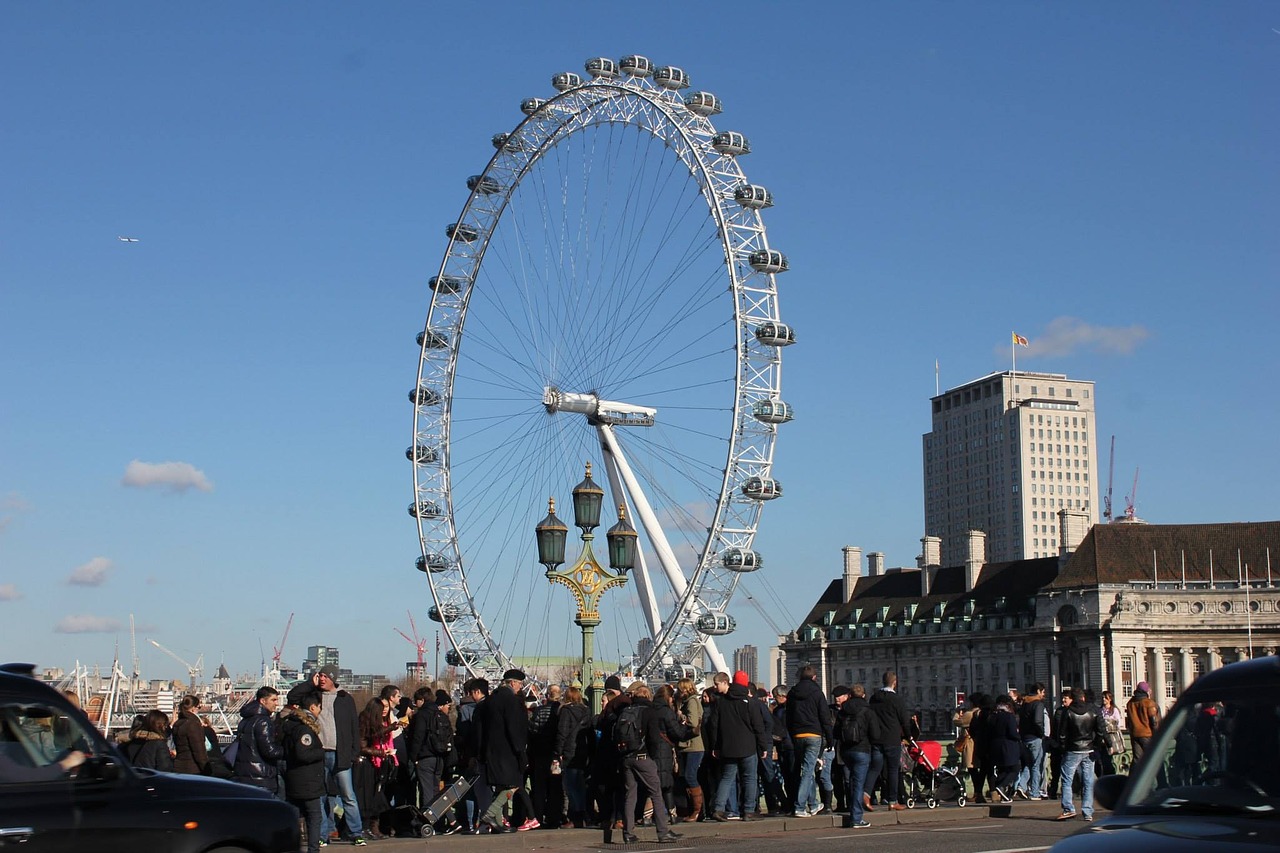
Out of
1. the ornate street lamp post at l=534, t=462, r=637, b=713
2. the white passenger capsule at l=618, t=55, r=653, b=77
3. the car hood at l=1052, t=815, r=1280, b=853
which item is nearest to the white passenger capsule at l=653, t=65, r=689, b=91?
the white passenger capsule at l=618, t=55, r=653, b=77

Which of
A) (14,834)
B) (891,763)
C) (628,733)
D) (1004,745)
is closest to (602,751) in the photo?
(628,733)

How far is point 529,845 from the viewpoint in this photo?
76.1 ft

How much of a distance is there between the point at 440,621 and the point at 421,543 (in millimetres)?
3309

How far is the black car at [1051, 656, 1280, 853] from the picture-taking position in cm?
830

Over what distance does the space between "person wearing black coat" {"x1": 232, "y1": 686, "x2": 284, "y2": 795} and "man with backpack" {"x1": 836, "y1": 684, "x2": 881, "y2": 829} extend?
9.18m

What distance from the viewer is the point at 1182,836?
325 inches

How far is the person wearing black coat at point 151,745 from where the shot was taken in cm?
2047

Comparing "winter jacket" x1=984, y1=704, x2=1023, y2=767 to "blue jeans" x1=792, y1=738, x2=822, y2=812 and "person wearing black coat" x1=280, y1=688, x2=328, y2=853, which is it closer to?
"blue jeans" x1=792, y1=738, x2=822, y2=812

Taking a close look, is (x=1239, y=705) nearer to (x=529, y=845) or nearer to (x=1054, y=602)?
(x=529, y=845)

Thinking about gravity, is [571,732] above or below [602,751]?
above

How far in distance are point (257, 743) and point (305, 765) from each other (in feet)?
3.78

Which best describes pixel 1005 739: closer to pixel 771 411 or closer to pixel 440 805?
pixel 440 805

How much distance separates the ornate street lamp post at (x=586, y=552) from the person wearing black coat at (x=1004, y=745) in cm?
820

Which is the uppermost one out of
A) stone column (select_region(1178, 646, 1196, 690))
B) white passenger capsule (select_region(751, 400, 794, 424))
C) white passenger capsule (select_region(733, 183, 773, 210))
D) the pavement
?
white passenger capsule (select_region(733, 183, 773, 210))
